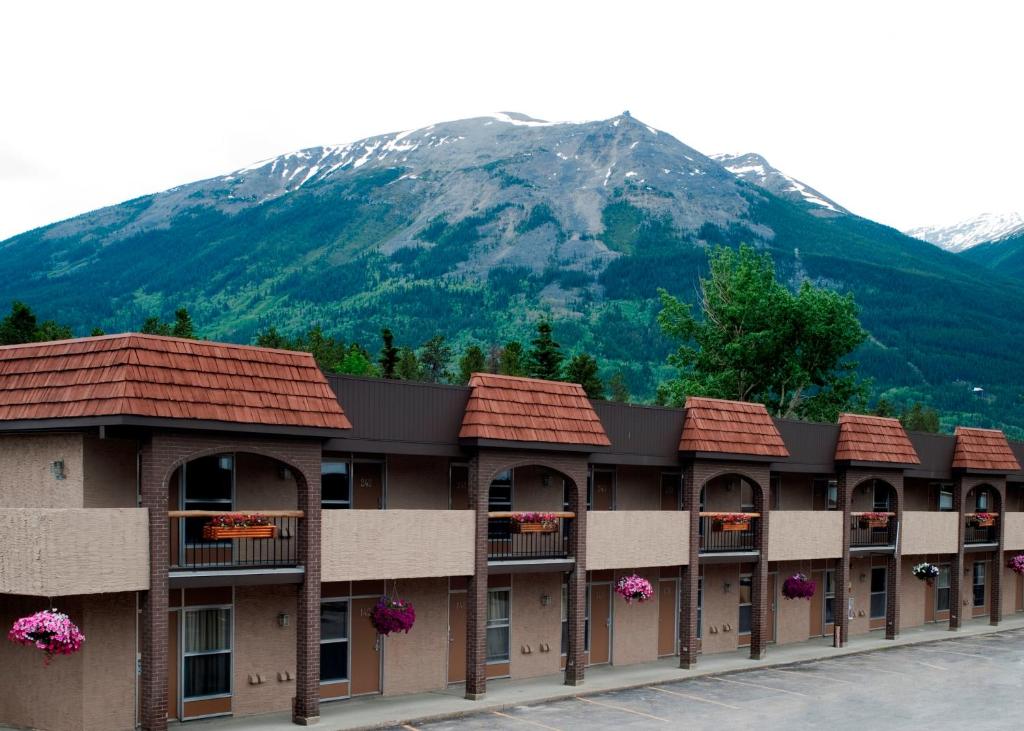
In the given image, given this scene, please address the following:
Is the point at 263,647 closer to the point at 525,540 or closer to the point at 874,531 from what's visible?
the point at 525,540

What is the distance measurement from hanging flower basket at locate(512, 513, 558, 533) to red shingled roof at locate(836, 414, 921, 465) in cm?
1326

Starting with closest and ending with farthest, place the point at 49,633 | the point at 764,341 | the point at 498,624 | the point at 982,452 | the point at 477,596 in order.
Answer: the point at 49,633
the point at 477,596
the point at 498,624
the point at 982,452
the point at 764,341

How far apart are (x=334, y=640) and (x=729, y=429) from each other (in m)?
13.0

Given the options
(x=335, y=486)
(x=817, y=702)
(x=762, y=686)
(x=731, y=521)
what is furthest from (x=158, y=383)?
(x=731, y=521)

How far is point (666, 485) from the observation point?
119 ft

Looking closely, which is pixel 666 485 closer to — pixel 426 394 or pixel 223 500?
pixel 426 394

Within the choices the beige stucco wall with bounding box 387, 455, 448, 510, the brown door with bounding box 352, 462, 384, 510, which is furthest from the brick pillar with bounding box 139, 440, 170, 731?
the beige stucco wall with bounding box 387, 455, 448, 510

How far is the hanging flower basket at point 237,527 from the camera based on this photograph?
23.2 metres

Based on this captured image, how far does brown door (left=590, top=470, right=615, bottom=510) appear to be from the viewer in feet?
112

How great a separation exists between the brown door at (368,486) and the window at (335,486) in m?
0.19

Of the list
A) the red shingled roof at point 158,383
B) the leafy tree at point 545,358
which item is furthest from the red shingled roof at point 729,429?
the leafy tree at point 545,358

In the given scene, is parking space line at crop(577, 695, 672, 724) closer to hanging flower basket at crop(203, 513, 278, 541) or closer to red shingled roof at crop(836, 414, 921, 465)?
hanging flower basket at crop(203, 513, 278, 541)

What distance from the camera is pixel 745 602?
1531 inches

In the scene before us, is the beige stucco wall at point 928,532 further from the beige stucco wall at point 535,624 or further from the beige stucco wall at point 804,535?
the beige stucco wall at point 535,624
